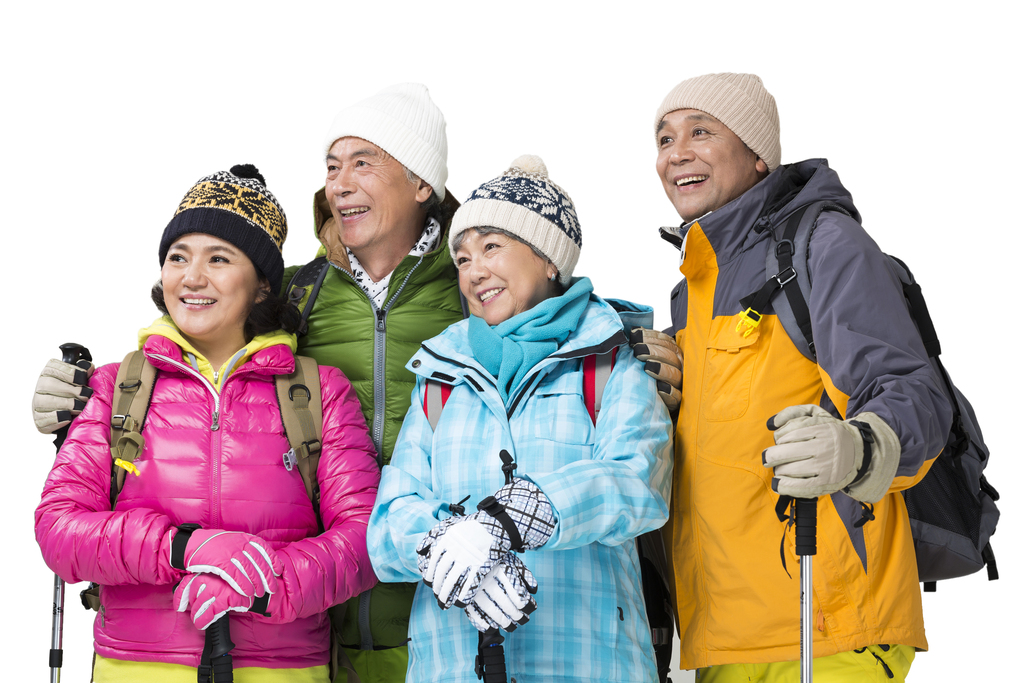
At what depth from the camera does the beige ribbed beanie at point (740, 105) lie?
3709 mm

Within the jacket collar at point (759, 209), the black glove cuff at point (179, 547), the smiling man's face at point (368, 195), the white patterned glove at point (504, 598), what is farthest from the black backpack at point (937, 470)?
the black glove cuff at point (179, 547)

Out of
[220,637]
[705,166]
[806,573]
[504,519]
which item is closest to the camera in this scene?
[504,519]

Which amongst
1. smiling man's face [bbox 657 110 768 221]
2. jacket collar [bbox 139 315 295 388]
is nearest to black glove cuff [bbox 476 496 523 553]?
jacket collar [bbox 139 315 295 388]

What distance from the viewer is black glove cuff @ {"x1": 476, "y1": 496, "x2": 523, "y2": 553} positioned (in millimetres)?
2684

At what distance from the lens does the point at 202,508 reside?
333 centimetres

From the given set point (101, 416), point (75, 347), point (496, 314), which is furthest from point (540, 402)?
point (75, 347)

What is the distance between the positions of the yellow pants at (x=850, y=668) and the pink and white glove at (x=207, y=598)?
72.3 inches

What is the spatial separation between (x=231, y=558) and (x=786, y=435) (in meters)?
1.90

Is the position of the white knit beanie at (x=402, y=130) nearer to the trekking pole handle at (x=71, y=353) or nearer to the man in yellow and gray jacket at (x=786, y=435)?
the man in yellow and gray jacket at (x=786, y=435)

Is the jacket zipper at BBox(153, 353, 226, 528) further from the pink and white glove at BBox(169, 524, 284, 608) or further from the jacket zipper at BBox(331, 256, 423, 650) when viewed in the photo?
the jacket zipper at BBox(331, 256, 423, 650)

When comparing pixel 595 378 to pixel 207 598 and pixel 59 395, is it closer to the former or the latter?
pixel 207 598

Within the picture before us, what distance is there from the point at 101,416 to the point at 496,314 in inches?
62.1

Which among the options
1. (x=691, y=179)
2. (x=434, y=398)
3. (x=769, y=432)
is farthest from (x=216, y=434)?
(x=691, y=179)

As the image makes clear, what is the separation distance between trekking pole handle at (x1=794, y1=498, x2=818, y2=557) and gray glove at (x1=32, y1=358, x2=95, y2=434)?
275 cm
